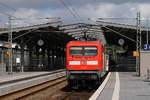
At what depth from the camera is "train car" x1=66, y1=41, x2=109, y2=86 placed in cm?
2733

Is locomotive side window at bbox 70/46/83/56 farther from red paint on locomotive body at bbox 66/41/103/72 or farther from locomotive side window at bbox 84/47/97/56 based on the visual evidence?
locomotive side window at bbox 84/47/97/56

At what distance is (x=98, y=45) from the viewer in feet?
91.8

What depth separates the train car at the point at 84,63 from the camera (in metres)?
27.3

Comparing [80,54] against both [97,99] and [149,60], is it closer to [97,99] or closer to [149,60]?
[97,99]

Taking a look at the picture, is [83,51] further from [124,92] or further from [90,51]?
[124,92]

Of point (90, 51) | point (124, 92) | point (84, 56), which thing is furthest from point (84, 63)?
point (124, 92)

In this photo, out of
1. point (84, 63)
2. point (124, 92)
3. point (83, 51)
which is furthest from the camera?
point (83, 51)

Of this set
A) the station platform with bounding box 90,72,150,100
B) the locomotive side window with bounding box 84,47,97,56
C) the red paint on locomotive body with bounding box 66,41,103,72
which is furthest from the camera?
the locomotive side window with bounding box 84,47,97,56

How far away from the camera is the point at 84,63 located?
90.3 ft

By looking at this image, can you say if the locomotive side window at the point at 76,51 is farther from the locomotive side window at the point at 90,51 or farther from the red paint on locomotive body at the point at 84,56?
the locomotive side window at the point at 90,51

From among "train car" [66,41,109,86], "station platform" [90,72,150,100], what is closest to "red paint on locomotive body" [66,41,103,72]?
"train car" [66,41,109,86]

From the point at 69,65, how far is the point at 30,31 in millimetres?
28221

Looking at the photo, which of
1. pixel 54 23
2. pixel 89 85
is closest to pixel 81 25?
pixel 54 23

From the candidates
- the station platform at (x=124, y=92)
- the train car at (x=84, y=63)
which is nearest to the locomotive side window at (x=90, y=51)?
the train car at (x=84, y=63)
